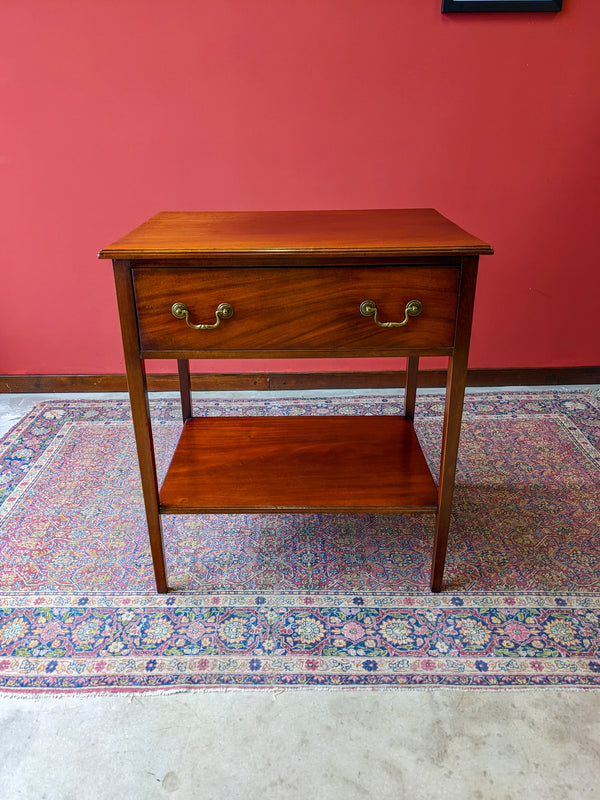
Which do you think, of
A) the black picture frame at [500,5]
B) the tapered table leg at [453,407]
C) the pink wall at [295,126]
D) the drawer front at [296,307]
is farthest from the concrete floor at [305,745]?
the black picture frame at [500,5]

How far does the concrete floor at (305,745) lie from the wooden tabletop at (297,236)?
1.00 m

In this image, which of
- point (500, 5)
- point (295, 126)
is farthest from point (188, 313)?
point (500, 5)

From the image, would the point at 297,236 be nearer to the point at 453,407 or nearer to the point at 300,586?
the point at 453,407

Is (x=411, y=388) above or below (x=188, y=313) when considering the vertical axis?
below

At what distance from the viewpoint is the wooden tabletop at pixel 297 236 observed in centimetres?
125

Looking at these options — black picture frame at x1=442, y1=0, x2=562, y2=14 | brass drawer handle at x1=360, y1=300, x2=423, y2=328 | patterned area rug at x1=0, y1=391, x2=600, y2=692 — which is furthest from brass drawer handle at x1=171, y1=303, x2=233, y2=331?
black picture frame at x1=442, y1=0, x2=562, y2=14

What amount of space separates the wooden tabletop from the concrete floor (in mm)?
998

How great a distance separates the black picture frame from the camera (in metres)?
2.24

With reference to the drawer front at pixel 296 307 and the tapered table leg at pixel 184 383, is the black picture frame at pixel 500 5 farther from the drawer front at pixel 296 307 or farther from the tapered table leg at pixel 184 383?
the tapered table leg at pixel 184 383

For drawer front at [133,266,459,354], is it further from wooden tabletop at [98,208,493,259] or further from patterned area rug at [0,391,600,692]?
patterned area rug at [0,391,600,692]

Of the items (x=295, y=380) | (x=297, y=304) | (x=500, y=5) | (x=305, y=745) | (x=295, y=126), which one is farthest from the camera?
(x=295, y=380)

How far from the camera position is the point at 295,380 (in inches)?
111

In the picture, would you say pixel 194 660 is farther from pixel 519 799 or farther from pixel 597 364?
pixel 597 364

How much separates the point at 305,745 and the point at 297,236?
1.13m
